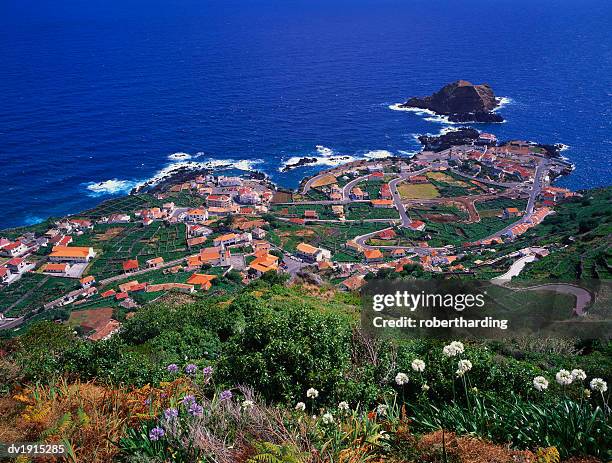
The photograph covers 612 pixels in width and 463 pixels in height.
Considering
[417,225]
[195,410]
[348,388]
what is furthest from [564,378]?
[417,225]

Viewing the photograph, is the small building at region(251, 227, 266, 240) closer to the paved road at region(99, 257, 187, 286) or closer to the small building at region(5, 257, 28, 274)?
the paved road at region(99, 257, 187, 286)

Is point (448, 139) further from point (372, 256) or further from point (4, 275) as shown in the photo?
point (4, 275)

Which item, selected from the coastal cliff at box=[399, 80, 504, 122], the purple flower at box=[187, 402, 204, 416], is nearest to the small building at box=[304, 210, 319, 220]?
the coastal cliff at box=[399, 80, 504, 122]

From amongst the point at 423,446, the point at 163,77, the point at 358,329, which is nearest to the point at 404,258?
the point at 358,329

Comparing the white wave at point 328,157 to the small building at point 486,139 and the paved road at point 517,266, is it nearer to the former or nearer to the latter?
the small building at point 486,139

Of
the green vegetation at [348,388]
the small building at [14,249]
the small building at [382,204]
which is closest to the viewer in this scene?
the green vegetation at [348,388]

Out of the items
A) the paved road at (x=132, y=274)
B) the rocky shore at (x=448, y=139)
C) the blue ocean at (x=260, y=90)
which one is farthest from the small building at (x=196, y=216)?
the rocky shore at (x=448, y=139)

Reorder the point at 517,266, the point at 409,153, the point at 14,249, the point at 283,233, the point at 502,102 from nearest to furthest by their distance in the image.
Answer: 1. the point at 517,266
2. the point at 14,249
3. the point at 283,233
4. the point at 409,153
5. the point at 502,102
